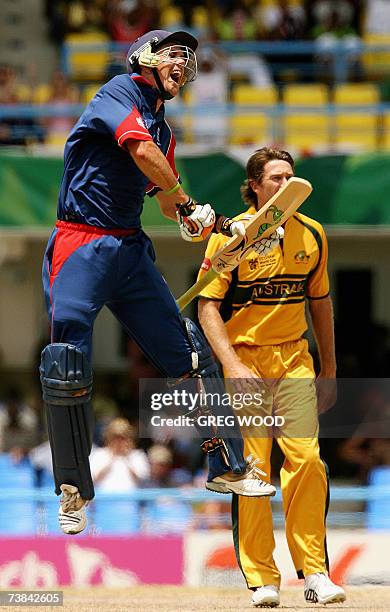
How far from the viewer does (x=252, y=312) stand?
596 cm

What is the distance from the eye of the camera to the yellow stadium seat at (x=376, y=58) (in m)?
12.9

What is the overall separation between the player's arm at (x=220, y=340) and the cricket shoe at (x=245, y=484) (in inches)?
18.0

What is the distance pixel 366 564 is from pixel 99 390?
5492 mm

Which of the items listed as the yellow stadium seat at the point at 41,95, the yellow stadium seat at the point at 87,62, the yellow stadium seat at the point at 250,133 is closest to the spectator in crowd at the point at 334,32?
the yellow stadium seat at the point at 250,133

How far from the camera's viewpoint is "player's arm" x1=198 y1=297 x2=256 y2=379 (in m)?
5.81

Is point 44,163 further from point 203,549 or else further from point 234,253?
point 234,253

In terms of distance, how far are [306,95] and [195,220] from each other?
25.5ft

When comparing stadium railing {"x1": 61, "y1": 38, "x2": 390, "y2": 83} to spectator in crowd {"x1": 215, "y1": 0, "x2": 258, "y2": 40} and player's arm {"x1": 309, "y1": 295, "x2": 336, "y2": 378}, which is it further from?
player's arm {"x1": 309, "y1": 295, "x2": 336, "y2": 378}

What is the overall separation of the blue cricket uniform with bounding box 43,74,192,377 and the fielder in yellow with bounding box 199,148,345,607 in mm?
628

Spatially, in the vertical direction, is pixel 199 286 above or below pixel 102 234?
below

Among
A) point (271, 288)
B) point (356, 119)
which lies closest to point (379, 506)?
point (271, 288)

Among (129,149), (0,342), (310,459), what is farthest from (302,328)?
(0,342)

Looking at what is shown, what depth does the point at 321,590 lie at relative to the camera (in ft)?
18.7

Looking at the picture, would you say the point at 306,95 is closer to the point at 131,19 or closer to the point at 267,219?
the point at 131,19
